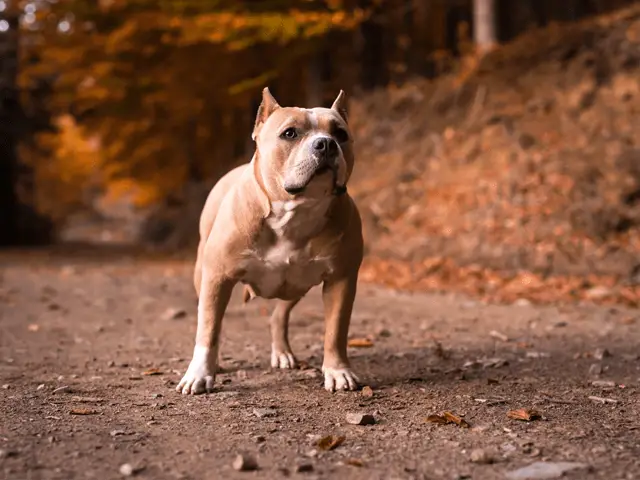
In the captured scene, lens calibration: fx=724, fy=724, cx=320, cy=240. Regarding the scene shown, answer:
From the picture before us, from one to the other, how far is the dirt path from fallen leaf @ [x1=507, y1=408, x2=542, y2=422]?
4 centimetres

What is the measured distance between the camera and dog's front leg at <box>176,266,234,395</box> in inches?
144

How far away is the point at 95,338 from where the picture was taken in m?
5.43

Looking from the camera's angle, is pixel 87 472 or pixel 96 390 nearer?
pixel 87 472

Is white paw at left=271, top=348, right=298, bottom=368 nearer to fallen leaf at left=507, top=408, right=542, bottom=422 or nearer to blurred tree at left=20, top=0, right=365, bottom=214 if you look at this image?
fallen leaf at left=507, top=408, right=542, bottom=422

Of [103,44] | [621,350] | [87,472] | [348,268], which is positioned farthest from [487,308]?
[103,44]

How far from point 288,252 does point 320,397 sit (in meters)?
0.73

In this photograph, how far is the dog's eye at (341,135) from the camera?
3.51 meters

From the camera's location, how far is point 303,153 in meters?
3.30

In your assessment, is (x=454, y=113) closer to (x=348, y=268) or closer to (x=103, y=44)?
(x=103, y=44)

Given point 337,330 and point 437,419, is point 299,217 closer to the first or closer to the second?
point 337,330

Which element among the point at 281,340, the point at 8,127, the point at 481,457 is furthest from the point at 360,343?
the point at 8,127

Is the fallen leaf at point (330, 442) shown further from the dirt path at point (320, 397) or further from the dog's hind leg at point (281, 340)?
the dog's hind leg at point (281, 340)

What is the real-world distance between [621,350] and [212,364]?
2.84 meters

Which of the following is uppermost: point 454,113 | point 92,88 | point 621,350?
point 92,88
